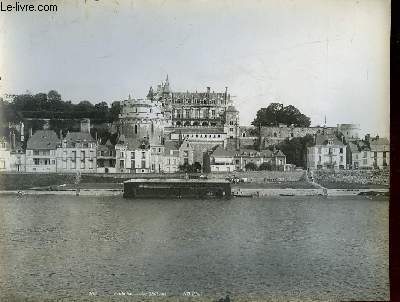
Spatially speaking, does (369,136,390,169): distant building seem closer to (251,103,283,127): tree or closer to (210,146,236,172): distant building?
(251,103,283,127): tree

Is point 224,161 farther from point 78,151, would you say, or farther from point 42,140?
point 42,140

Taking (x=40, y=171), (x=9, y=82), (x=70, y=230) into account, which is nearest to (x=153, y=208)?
(x=70, y=230)

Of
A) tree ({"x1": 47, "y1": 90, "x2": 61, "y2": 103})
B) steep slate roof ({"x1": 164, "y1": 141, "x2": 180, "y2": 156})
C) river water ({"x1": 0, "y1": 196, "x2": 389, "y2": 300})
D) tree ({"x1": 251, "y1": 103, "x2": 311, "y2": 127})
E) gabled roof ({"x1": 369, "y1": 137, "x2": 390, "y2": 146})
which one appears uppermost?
tree ({"x1": 47, "y1": 90, "x2": 61, "y2": 103})

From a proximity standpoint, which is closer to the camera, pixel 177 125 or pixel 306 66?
pixel 306 66

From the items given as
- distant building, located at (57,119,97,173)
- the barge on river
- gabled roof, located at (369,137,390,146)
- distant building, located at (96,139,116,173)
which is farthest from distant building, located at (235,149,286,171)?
distant building, located at (57,119,97,173)

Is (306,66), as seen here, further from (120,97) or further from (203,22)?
(120,97)

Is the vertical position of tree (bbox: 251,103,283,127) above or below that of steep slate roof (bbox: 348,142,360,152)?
above
